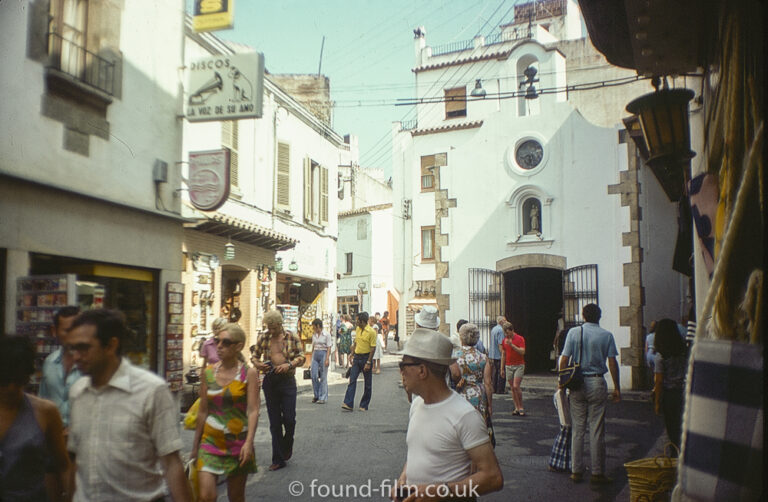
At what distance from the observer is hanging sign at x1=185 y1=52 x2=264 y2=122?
1091 centimetres

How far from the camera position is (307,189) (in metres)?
20.8

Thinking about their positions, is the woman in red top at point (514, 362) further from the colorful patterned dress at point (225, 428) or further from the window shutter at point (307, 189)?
the window shutter at point (307, 189)

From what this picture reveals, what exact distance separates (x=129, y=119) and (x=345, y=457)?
21.6ft

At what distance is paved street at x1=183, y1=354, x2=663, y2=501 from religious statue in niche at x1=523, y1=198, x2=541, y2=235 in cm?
538

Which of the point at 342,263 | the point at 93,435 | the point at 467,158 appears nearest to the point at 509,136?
the point at 467,158

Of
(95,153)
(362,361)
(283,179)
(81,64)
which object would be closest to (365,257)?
(283,179)

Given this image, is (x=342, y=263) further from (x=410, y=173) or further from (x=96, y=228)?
(x=96, y=228)

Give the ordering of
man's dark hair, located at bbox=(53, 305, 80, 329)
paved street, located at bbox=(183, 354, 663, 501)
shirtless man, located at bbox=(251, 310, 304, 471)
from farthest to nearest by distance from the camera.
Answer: shirtless man, located at bbox=(251, 310, 304, 471)
paved street, located at bbox=(183, 354, 663, 501)
man's dark hair, located at bbox=(53, 305, 80, 329)

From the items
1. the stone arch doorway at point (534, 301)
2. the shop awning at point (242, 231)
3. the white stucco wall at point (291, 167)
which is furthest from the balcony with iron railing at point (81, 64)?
the stone arch doorway at point (534, 301)

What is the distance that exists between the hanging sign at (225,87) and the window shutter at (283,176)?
677 cm

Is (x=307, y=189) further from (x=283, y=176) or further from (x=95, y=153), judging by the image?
(x=95, y=153)

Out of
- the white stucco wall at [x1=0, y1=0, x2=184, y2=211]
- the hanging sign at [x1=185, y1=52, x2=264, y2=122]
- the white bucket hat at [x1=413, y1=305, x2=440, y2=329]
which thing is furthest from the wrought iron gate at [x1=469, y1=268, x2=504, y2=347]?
the white bucket hat at [x1=413, y1=305, x2=440, y2=329]

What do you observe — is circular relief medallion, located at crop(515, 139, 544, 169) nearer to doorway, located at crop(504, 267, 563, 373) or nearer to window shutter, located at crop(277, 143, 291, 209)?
doorway, located at crop(504, 267, 563, 373)

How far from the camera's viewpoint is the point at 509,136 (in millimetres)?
19266
